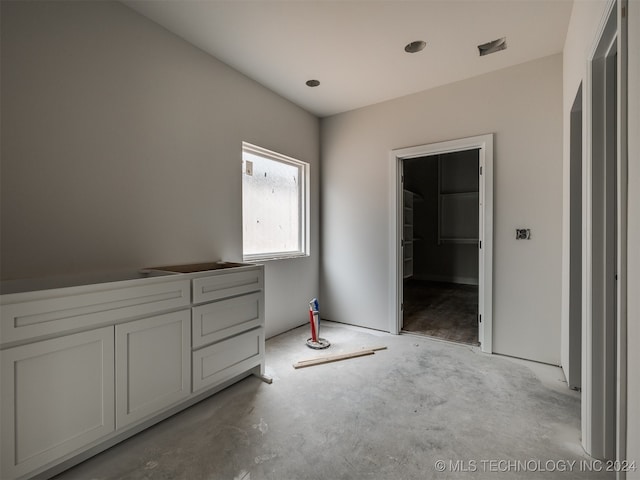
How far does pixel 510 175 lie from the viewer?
108 inches

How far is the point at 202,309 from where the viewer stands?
1981 millimetres

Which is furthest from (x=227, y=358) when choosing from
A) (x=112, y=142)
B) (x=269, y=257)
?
(x=112, y=142)

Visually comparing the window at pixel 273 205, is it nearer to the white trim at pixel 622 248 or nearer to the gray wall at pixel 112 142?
the gray wall at pixel 112 142

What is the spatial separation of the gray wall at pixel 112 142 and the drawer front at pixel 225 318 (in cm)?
58

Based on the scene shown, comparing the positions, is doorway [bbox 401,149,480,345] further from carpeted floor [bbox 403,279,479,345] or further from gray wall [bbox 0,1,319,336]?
gray wall [bbox 0,1,319,336]

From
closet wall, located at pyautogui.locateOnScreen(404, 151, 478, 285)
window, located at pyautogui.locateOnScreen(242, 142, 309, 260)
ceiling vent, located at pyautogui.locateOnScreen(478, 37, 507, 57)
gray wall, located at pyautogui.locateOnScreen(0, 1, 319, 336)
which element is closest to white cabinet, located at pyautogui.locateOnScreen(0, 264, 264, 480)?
gray wall, located at pyautogui.locateOnScreen(0, 1, 319, 336)

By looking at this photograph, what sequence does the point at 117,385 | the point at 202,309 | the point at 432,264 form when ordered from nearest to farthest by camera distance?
the point at 117,385 < the point at 202,309 < the point at 432,264

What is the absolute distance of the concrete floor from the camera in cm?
146

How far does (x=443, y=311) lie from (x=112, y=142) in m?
4.34

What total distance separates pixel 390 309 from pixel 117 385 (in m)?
2.72

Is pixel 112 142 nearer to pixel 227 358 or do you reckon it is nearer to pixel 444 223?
pixel 227 358

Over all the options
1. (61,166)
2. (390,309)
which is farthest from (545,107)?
(61,166)

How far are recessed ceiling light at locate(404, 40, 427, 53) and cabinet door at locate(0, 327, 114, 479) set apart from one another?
9.66 feet

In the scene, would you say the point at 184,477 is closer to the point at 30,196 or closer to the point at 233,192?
the point at 30,196
